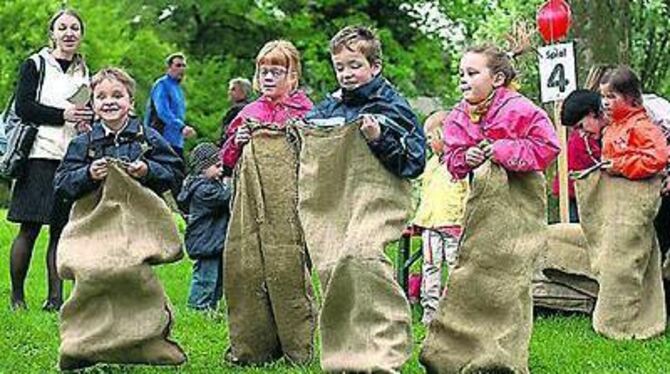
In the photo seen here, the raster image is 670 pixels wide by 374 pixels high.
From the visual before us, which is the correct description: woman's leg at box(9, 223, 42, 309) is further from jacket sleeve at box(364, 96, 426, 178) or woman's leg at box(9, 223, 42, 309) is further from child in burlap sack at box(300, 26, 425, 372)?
jacket sleeve at box(364, 96, 426, 178)

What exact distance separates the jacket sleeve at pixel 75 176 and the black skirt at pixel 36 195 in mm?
2075

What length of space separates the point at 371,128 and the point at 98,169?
1458 millimetres

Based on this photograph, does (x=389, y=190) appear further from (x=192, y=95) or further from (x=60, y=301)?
(x=192, y=95)

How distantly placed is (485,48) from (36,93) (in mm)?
3626

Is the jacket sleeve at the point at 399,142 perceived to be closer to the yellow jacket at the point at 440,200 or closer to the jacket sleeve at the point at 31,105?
the yellow jacket at the point at 440,200

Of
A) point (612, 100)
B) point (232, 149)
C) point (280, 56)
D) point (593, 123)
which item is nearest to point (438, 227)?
point (593, 123)

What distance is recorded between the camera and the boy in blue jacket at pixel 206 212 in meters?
10.2

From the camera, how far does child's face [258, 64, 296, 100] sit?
7.15 m

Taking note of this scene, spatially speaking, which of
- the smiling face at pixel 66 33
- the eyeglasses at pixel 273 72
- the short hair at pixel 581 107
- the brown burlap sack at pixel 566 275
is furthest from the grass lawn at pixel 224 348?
the smiling face at pixel 66 33

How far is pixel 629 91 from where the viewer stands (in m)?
8.62

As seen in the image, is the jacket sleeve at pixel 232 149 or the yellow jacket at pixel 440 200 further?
the yellow jacket at pixel 440 200

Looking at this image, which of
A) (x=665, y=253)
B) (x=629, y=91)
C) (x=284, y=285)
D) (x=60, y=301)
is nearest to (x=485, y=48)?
(x=284, y=285)

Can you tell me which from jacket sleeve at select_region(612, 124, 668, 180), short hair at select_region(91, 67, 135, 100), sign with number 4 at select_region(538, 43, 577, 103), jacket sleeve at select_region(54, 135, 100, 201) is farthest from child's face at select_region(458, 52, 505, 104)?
sign with number 4 at select_region(538, 43, 577, 103)

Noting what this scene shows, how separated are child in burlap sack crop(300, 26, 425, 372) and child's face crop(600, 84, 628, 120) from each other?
2.40m
